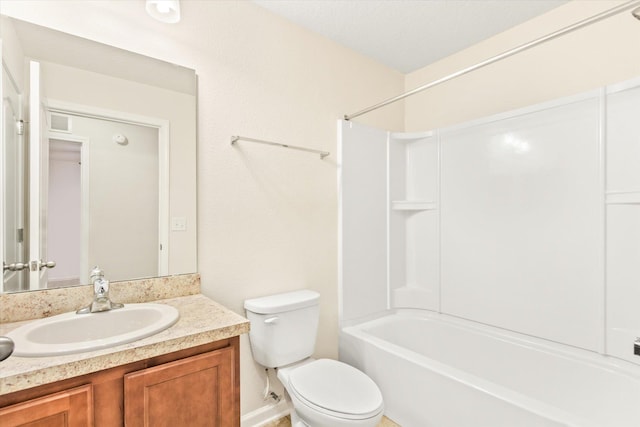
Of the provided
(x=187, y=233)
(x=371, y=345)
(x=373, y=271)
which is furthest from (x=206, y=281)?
(x=373, y=271)

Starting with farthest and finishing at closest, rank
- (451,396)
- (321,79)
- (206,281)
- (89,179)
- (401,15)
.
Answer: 1. (321,79)
2. (401,15)
3. (206,281)
4. (451,396)
5. (89,179)

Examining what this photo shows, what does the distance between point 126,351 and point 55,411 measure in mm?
217

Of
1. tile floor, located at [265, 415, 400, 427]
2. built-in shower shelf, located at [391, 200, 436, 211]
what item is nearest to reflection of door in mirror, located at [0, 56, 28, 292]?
tile floor, located at [265, 415, 400, 427]

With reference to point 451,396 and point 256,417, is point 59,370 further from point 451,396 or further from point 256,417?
point 451,396

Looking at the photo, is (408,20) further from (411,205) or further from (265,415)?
(265,415)

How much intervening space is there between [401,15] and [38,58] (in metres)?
1.94

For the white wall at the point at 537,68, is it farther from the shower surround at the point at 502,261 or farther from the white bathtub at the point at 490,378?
the white bathtub at the point at 490,378

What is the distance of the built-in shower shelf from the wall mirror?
1.61m

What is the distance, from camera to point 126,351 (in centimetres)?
93

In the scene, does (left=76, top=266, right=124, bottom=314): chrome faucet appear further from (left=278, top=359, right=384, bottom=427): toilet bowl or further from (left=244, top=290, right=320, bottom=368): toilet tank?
(left=278, top=359, right=384, bottom=427): toilet bowl

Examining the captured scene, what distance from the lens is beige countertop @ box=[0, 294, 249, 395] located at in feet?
2.63

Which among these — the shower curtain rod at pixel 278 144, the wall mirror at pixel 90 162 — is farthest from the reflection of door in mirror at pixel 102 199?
the shower curtain rod at pixel 278 144

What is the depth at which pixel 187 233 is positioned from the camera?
5.17 ft

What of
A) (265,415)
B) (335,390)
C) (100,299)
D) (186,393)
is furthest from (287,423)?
(100,299)
